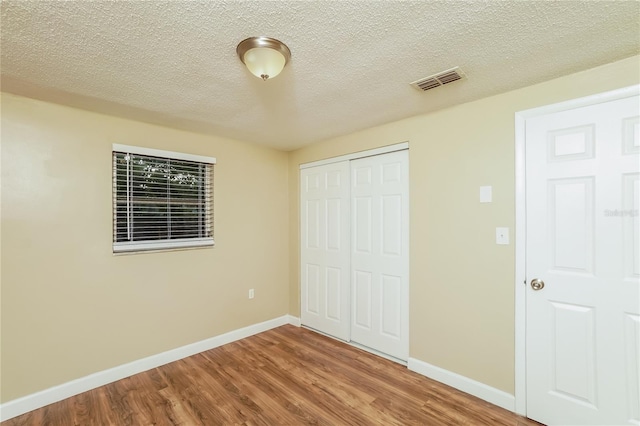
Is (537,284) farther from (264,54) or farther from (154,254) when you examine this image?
(154,254)

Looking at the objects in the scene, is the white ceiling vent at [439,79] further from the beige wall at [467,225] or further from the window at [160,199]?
the window at [160,199]

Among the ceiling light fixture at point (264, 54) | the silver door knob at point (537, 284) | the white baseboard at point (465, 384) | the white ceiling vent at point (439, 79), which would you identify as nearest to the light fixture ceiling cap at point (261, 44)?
the ceiling light fixture at point (264, 54)

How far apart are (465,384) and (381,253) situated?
127 cm

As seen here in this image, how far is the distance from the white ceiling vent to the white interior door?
26.6 inches

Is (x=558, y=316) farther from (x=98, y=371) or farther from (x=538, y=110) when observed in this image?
(x=98, y=371)

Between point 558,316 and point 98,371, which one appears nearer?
point 558,316

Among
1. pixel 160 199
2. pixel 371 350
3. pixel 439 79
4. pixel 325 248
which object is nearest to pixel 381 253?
pixel 325 248

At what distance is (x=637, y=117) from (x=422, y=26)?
1.44 meters

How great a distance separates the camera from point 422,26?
1400 millimetres

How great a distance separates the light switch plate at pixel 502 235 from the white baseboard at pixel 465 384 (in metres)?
1.11

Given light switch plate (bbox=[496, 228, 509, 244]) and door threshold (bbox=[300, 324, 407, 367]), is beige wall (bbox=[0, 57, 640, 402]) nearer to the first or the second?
light switch plate (bbox=[496, 228, 509, 244])

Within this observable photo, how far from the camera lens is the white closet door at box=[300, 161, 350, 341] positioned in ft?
10.8

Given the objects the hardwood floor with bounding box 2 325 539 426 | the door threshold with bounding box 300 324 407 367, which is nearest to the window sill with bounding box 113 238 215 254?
the hardwood floor with bounding box 2 325 539 426

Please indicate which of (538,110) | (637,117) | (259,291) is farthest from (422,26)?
(259,291)
